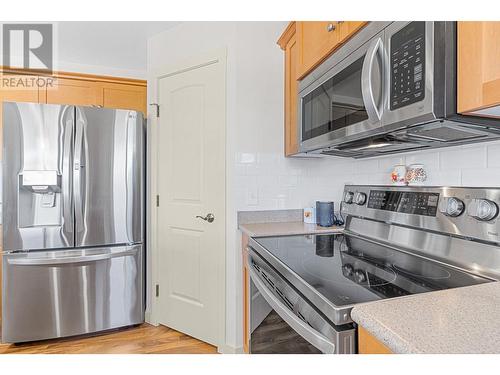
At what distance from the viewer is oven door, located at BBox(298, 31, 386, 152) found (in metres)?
1.00

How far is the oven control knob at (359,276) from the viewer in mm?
876

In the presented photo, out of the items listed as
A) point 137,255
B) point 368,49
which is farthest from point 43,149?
point 368,49

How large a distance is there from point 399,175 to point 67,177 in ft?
6.97

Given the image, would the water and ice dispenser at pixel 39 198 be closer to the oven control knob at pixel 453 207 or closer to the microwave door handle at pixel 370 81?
the microwave door handle at pixel 370 81

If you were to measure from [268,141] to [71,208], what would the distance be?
148 cm

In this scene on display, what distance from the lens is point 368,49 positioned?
103 centimetres

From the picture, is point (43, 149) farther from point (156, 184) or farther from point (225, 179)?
point (225, 179)

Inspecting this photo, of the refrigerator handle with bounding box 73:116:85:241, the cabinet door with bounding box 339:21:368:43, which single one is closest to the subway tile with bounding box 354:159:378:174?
the cabinet door with bounding box 339:21:368:43

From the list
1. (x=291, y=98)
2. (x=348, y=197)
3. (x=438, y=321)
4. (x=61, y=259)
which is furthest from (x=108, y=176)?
(x=438, y=321)

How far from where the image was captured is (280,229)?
168cm

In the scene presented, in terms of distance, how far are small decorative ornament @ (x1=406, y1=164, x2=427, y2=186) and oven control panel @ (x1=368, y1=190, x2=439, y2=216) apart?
0.07 metres

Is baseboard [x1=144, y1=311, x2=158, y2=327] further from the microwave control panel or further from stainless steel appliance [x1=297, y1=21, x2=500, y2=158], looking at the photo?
the microwave control panel

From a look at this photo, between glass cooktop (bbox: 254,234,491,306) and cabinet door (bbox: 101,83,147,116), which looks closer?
glass cooktop (bbox: 254,234,491,306)

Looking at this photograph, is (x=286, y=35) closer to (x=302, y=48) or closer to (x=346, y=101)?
(x=302, y=48)
